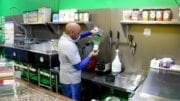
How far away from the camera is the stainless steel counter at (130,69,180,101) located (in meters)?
2.58

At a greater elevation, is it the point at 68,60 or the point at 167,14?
the point at 167,14

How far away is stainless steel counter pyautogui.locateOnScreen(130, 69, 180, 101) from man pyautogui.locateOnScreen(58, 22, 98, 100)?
0.92 m

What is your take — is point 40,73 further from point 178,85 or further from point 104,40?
point 178,85

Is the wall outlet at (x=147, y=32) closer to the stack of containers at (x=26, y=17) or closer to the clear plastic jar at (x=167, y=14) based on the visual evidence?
the clear plastic jar at (x=167, y=14)

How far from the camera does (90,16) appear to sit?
13.5 ft

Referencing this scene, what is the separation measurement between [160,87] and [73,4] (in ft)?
8.31

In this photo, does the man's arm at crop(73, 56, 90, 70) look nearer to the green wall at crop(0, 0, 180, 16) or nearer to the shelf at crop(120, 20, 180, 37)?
the shelf at crop(120, 20, 180, 37)

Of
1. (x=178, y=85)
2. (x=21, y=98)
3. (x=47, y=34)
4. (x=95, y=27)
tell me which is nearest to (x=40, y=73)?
(x=47, y=34)

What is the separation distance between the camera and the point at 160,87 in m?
2.79

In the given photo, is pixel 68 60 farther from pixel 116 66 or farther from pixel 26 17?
pixel 26 17

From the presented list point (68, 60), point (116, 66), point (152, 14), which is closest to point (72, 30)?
point (68, 60)

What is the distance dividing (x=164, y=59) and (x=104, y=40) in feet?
3.60

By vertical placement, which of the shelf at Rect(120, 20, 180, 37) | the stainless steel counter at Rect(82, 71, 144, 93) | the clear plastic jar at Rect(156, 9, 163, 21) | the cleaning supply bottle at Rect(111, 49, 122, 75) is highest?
the clear plastic jar at Rect(156, 9, 163, 21)

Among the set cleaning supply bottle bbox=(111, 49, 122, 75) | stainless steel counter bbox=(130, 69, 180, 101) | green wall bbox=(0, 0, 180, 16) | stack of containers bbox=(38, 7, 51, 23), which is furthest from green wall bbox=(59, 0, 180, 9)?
stainless steel counter bbox=(130, 69, 180, 101)
